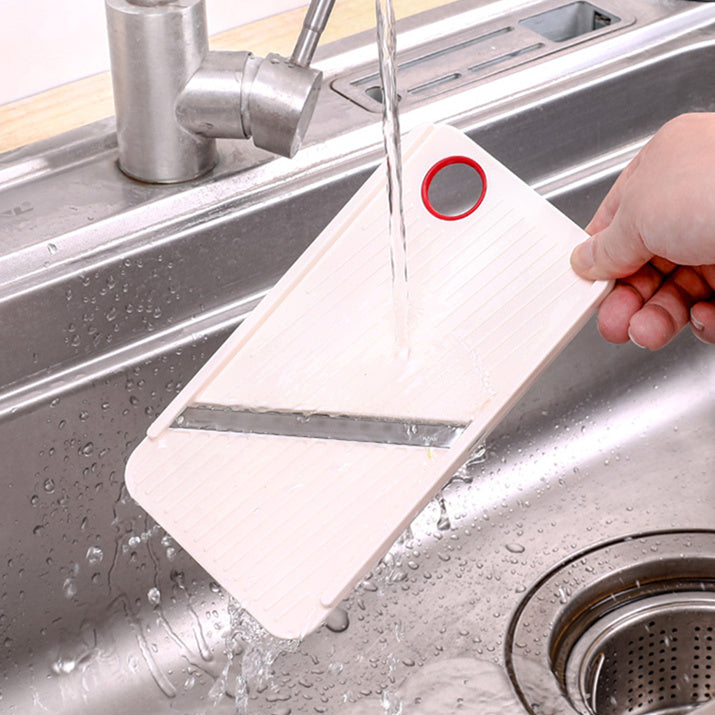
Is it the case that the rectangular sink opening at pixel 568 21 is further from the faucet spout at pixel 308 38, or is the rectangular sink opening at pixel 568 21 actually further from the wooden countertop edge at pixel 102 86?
the faucet spout at pixel 308 38

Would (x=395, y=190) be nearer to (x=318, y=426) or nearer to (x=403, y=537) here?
(x=318, y=426)

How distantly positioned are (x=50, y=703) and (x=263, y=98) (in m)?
0.41

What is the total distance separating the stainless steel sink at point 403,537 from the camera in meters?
0.73

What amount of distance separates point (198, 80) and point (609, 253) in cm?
27

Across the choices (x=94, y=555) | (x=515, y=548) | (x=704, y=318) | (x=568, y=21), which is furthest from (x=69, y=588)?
(x=568, y=21)

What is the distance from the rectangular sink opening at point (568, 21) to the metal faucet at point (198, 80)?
28 centimetres

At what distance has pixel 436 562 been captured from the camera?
866mm

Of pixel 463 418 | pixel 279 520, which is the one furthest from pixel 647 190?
pixel 279 520

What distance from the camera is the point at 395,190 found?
65cm

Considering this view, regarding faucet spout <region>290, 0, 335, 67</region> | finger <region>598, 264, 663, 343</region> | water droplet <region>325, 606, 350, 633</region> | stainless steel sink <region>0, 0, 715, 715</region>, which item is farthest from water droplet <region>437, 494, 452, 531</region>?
faucet spout <region>290, 0, 335, 67</region>

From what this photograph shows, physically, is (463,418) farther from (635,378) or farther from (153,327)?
(635,378)

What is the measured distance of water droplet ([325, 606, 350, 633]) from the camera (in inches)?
32.1

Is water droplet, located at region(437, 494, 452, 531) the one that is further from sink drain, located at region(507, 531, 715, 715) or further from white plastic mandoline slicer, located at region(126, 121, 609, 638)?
white plastic mandoline slicer, located at region(126, 121, 609, 638)

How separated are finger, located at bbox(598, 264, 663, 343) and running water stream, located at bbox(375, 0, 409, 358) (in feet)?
0.44
